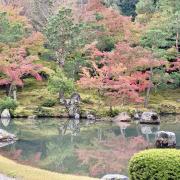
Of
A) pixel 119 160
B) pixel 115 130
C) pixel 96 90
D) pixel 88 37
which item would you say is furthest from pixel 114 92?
pixel 119 160

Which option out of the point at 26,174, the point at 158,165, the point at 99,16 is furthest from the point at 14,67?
the point at 158,165

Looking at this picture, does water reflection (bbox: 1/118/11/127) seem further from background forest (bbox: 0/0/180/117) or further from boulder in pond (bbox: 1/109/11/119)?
background forest (bbox: 0/0/180/117)

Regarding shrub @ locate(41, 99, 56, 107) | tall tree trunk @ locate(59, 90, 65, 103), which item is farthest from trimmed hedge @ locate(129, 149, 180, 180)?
shrub @ locate(41, 99, 56, 107)

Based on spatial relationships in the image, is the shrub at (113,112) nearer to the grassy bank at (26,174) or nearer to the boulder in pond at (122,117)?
the boulder in pond at (122,117)

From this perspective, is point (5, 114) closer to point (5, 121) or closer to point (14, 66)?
point (5, 121)

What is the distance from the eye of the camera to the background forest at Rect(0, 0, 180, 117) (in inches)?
1318

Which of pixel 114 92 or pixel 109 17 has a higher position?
pixel 109 17

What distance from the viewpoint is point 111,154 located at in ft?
61.5

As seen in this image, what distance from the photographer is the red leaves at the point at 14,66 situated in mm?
34469

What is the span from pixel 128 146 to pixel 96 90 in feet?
54.0

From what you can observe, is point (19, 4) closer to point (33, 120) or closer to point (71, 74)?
point (71, 74)

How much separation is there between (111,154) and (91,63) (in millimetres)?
21935

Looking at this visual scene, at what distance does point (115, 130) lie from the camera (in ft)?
87.9

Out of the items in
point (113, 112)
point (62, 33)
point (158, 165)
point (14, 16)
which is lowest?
point (113, 112)
